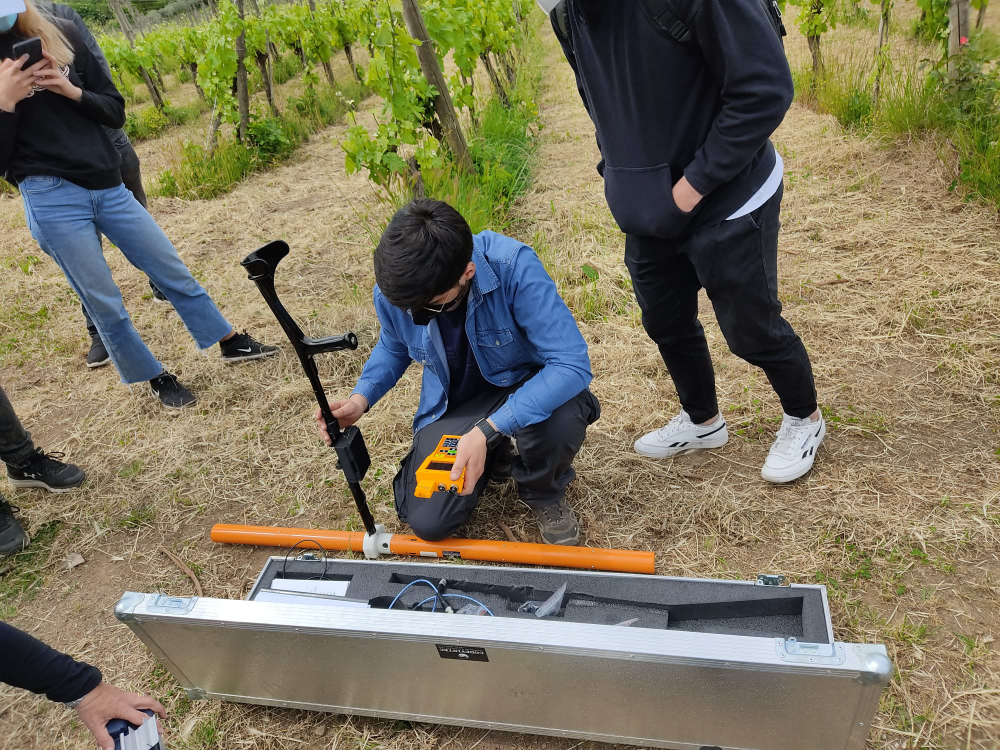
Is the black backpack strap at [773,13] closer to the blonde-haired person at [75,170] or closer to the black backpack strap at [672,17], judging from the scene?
the black backpack strap at [672,17]

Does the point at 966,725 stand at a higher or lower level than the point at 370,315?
lower

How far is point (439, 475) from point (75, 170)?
216 centimetres

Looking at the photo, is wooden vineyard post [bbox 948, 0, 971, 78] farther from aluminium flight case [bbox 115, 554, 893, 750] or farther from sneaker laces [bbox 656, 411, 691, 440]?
aluminium flight case [bbox 115, 554, 893, 750]

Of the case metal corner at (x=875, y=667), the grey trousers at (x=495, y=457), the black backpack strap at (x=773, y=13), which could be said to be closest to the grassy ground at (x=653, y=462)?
the grey trousers at (x=495, y=457)

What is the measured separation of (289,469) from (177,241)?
3099mm

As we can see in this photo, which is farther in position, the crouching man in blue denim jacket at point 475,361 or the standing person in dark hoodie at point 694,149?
the crouching man in blue denim jacket at point 475,361

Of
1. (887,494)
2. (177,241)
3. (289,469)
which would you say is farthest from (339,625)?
(177,241)

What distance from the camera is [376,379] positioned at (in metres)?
2.13

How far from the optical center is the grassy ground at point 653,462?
1.87 m

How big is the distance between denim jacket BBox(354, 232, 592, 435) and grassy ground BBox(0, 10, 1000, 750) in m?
0.64

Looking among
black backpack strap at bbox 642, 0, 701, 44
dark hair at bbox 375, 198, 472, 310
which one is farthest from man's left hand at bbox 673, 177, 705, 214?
dark hair at bbox 375, 198, 472, 310

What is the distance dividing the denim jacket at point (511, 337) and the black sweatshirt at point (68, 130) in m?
1.63

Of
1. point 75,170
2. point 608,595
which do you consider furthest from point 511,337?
point 75,170

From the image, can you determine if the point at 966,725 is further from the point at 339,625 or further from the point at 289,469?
the point at 289,469
